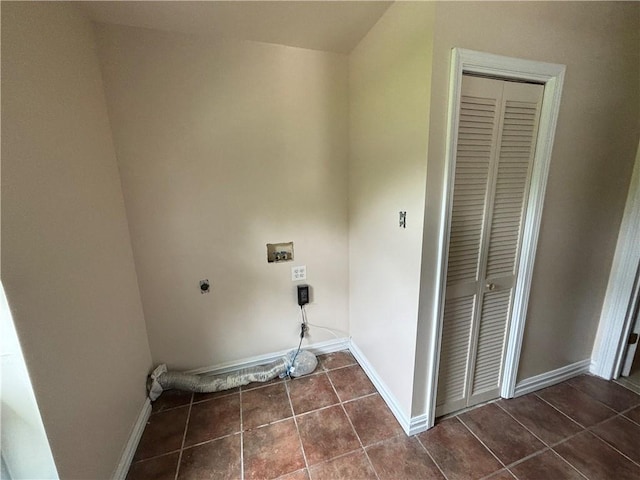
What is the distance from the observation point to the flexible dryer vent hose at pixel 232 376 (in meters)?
1.80

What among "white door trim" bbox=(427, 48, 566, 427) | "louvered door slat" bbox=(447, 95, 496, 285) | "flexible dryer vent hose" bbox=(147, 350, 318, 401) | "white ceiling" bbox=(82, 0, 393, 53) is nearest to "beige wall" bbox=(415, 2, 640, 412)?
"white door trim" bbox=(427, 48, 566, 427)

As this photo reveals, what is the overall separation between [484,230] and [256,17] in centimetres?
162

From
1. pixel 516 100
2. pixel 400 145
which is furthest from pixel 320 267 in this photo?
pixel 516 100

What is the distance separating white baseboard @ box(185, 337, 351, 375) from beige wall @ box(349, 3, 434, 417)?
297 mm

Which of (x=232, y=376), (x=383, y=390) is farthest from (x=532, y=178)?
(x=232, y=376)

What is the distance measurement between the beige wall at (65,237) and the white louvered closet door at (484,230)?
5.53 feet

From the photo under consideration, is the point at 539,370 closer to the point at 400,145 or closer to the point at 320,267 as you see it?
the point at 320,267

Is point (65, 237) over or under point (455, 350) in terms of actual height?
over

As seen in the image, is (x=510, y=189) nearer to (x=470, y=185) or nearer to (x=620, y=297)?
(x=470, y=185)

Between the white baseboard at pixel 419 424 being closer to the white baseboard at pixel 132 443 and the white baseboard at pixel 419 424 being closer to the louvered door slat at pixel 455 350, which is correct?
the louvered door slat at pixel 455 350

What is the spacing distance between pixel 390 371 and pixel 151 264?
1656 millimetres

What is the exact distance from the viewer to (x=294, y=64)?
68.1 inches

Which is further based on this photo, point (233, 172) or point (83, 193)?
point (233, 172)

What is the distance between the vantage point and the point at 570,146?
1.45 m
